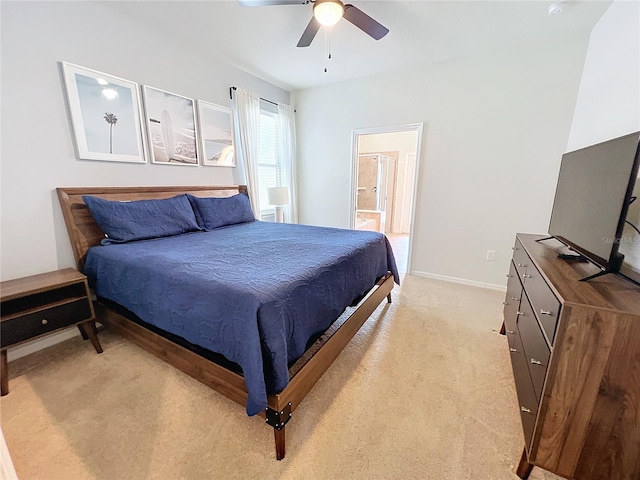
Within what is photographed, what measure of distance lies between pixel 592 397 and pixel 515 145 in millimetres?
2772

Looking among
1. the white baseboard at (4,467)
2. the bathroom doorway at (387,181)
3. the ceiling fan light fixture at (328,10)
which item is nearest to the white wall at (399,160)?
the bathroom doorway at (387,181)

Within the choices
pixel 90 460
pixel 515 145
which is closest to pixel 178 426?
pixel 90 460

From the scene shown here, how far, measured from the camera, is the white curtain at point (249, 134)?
133 inches

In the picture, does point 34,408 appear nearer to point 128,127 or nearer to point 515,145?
point 128,127

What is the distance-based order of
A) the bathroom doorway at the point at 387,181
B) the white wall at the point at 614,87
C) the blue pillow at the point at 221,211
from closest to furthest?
the white wall at the point at 614,87 → the blue pillow at the point at 221,211 → the bathroom doorway at the point at 387,181

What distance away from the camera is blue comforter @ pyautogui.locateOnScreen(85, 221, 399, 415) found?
1183mm

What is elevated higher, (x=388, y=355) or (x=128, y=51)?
(x=128, y=51)

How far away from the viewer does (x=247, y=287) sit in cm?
126

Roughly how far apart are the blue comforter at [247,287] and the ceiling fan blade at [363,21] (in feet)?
5.38

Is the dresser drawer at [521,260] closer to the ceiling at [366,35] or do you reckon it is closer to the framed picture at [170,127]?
the ceiling at [366,35]

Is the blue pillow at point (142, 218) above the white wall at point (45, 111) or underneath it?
underneath

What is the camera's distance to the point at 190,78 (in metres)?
2.88

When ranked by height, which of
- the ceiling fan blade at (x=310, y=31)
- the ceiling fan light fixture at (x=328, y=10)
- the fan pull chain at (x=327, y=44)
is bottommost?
the ceiling fan light fixture at (x=328, y=10)

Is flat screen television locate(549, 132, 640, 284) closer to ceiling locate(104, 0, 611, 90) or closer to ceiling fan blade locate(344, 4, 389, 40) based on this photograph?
ceiling locate(104, 0, 611, 90)
